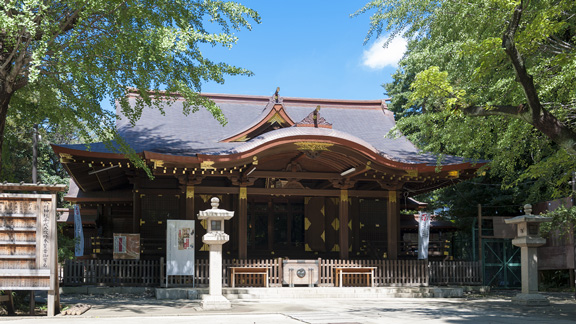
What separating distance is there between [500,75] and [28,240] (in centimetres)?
1170

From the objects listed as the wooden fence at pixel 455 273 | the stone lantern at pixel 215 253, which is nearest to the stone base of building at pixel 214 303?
the stone lantern at pixel 215 253

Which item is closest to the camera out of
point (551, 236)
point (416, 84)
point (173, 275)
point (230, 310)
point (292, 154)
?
point (416, 84)

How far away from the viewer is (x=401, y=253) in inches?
842

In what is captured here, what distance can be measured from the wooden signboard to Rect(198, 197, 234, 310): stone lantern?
11.2 feet

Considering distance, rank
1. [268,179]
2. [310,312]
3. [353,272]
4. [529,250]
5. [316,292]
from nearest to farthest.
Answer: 1. [310,312]
2. [529,250]
3. [316,292]
4. [353,272]
5. [268,179]

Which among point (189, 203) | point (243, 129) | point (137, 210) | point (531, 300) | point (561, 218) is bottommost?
point (531, 300)

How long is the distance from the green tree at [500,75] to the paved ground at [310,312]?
3.17 m

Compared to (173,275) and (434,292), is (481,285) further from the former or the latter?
(173,275)

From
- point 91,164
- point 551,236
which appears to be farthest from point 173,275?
point 551,236

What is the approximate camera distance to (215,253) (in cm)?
1310

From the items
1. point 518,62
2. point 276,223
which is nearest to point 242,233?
point 276,223

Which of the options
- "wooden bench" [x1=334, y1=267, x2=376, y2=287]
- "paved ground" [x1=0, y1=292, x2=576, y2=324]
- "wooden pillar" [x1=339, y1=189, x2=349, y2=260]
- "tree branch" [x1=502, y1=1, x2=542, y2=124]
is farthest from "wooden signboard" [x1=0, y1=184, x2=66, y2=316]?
"wooden pillar" [x1=339, y1=189, x2=349, y2=260]

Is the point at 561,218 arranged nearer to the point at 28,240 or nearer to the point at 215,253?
the point at 215,253

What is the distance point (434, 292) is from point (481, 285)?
2569 millimetres
